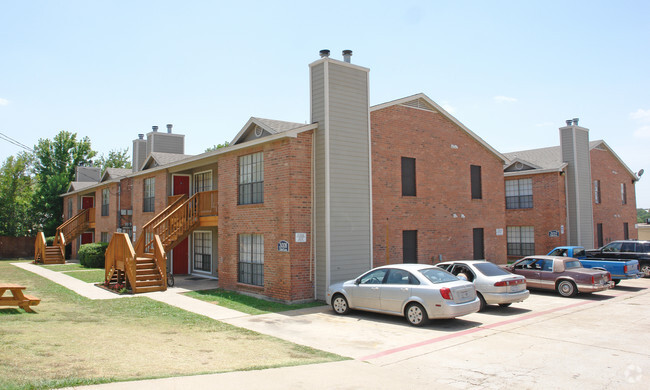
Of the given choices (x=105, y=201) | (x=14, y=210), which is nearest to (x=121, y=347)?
(x=105, y=201)

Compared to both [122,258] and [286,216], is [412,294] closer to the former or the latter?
[286,216]

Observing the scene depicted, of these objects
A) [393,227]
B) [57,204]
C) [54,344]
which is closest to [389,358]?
[54,344]

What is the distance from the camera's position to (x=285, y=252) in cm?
1459

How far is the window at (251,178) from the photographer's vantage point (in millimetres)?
16297

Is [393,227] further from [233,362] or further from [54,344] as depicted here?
[54,344]

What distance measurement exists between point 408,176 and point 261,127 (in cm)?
608

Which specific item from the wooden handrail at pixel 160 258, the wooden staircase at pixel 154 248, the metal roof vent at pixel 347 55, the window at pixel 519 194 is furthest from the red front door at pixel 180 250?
the window at pixel 519 194

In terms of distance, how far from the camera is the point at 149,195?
24719 mm

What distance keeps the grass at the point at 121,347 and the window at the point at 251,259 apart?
3.46 m

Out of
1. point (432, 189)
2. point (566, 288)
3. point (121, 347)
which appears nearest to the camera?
point (121, 347)

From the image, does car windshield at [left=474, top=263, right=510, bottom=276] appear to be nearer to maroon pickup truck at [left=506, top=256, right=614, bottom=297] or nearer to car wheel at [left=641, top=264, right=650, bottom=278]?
maroon pickup truck at [left=506, top=256, right=614, bottom=297]

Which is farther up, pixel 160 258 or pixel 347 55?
pixel 347 55

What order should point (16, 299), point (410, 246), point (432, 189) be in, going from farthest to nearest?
point (432, 189) < point (410, 246) < point (16, 299)

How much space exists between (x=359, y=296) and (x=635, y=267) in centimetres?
1204
